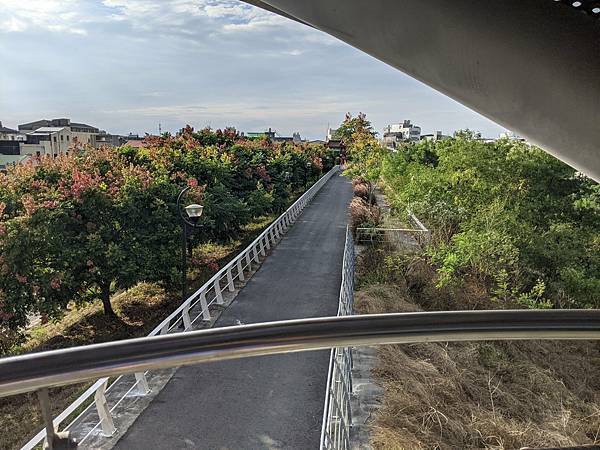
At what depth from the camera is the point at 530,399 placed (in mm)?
5449

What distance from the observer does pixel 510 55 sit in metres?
1.09

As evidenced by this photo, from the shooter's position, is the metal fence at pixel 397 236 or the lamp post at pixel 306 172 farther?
the lamp post at pixel 306 172

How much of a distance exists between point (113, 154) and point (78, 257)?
343cm

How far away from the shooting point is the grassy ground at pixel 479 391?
13.5ft

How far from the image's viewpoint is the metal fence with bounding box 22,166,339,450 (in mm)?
4344

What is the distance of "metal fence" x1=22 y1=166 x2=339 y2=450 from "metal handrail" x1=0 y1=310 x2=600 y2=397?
0.11 meters

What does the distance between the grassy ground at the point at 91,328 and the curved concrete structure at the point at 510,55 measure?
636 centimetres

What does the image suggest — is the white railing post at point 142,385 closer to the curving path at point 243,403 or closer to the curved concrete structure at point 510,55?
the curving path at point 243,403

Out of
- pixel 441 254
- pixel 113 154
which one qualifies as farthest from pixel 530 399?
pixel 113 154

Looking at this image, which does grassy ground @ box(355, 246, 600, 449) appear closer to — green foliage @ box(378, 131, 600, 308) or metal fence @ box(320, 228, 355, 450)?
metal fence @ box(320, 228, 355, 450)

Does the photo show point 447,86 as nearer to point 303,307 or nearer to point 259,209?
point 303,307

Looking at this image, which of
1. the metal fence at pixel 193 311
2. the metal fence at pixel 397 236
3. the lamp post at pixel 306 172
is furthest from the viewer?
the lamp post at pixel 306 172

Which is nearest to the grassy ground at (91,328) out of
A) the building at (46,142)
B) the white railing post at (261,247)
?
the white railing post at (261,247)

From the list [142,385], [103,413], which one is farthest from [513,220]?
[103,413]
